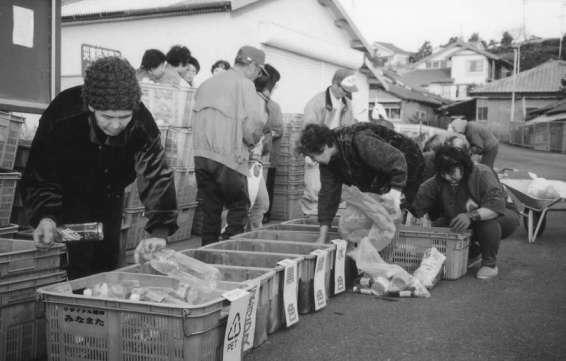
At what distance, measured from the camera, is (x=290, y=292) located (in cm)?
486

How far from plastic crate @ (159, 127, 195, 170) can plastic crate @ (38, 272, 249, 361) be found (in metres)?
4.22

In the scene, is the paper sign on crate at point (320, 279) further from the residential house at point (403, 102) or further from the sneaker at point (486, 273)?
the residential house at point (403, 102)

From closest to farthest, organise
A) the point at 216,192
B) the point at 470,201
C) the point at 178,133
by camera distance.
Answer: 1. the point at 216,192
2. the point at 470,201
3. the point at 178,133

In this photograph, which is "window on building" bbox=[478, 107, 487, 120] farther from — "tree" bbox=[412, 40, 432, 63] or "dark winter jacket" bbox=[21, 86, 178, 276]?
"tree" bbox=[412, 40, 432, 63]

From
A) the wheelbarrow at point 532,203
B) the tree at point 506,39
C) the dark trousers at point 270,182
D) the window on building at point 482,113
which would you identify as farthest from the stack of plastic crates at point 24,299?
the tree at point 506,39

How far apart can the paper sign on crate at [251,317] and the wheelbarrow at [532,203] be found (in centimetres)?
615

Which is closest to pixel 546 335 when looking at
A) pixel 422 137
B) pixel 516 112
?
pixel 422 137

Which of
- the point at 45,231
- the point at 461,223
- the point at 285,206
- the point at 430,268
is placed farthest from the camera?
the point at 285,206

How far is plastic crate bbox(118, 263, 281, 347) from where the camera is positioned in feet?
14.5

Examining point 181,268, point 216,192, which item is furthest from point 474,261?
point 181,268

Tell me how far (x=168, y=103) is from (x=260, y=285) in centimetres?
417

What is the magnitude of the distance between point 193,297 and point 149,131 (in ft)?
3.43

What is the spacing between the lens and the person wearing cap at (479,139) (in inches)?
382

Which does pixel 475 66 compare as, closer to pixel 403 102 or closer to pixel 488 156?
pixel 403 102
